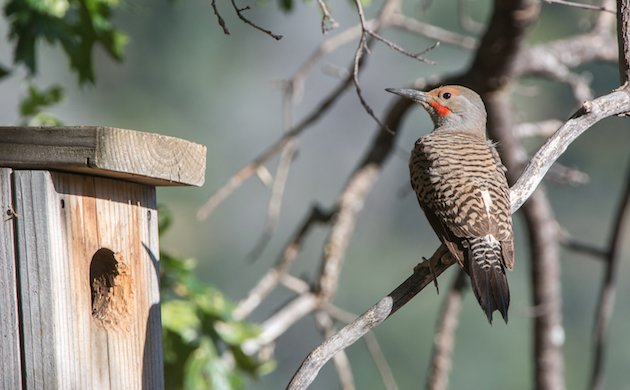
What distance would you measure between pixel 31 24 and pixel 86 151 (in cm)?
147

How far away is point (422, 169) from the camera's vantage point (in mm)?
3697

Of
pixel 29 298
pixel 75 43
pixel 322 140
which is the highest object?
pixel 322 140

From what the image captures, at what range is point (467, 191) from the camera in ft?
11.5

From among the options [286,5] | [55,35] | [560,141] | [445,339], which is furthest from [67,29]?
[445,339]

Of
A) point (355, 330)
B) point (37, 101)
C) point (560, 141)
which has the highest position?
point (37, 101)

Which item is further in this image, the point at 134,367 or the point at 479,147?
the point at 479,147

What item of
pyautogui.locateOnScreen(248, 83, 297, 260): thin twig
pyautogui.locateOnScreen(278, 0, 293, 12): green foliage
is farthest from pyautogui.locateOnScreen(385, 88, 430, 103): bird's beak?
pyautogui.locateOnScreen(248, 83, 297, 260): thin twig

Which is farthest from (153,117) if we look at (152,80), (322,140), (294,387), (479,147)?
(294,387)

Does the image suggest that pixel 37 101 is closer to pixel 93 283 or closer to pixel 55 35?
pixel 55 35

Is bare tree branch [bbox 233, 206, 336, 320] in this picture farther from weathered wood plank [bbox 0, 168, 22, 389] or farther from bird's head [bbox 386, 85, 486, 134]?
weathered wood plank [bbox 0, 168, 22, 389]

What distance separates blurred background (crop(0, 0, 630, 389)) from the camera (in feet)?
62.1

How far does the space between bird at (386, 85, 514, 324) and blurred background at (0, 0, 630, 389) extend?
13.6 meters

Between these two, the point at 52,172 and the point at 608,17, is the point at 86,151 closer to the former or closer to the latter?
the point at 52,172

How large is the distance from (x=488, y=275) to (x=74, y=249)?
44.6 inches
